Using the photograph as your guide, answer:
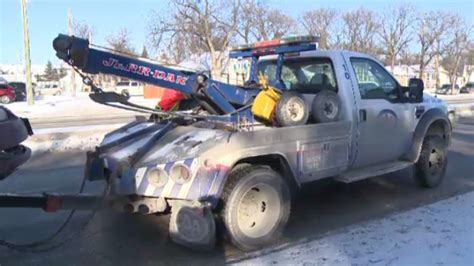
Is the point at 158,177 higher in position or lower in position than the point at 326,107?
lower

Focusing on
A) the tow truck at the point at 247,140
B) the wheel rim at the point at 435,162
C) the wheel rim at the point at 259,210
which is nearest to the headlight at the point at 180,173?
the tow truck at the point at 247,140

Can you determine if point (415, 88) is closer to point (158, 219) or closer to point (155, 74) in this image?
point (155, 74)

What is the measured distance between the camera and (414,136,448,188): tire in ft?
23.4

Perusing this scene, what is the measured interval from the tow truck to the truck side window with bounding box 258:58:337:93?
0.01 meters

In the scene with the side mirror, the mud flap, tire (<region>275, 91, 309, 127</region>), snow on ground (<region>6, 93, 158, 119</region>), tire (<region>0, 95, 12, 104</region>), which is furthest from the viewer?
tire (<region>0, 95, 12, 104</region>)

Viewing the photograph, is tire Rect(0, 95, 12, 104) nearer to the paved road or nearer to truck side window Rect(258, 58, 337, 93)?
the paved road

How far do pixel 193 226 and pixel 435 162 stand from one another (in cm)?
434

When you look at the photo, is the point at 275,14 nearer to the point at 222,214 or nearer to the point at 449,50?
the point at 449,50

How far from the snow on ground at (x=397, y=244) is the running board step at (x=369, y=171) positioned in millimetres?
605

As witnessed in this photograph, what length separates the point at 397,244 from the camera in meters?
4.68

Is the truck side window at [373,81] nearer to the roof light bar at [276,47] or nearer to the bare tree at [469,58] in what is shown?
the roof light bar at [276,47]

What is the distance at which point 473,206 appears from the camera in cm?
602

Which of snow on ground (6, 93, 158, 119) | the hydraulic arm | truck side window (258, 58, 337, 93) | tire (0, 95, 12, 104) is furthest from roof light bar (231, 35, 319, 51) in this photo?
tire (0, 95, 12, 104)

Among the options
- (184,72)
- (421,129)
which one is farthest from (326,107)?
(421,129)
